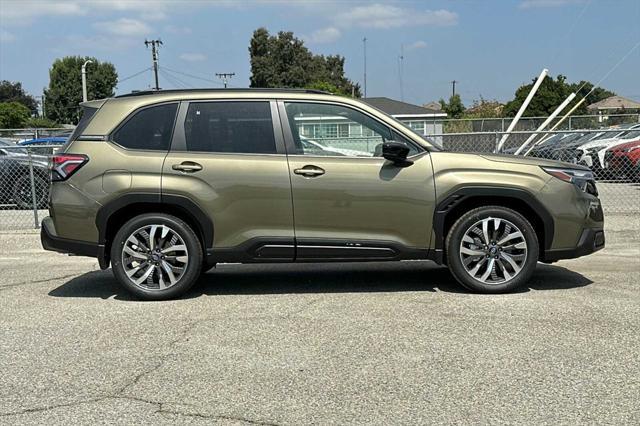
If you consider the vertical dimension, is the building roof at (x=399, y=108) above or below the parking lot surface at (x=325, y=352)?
above

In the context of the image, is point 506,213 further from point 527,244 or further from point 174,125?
point 174,125

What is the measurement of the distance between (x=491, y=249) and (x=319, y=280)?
1861 mm

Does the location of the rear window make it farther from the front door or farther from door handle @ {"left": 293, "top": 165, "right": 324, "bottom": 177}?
door handle @ {"left": 293, "top": 165, "right": 324, "bottom": 177}

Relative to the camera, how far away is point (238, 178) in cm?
585

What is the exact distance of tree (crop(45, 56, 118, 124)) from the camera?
82.1 metres

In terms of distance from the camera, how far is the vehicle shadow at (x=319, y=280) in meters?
6.43

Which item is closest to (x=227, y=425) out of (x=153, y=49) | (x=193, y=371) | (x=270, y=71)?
(x=193, y=371)

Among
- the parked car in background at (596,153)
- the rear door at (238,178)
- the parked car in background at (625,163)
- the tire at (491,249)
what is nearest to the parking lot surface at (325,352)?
the tire at (491,249)

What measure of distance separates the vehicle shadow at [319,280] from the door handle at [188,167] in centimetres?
124

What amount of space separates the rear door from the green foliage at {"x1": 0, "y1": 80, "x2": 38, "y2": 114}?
113 metres

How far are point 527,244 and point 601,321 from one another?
1.02 m

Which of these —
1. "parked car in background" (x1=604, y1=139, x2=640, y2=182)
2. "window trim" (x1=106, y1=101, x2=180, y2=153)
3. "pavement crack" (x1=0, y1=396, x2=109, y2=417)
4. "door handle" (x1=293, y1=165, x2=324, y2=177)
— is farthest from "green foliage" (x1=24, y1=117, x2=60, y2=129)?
"pavement crack" (x1=0, y1=396, x2=109, y2=417)

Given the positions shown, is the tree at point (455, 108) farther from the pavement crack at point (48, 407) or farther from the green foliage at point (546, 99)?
the pavement crack at point (48, 407)

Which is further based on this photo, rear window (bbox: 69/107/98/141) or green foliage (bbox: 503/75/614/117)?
green foliage (bbox: 503/75/614/117)
